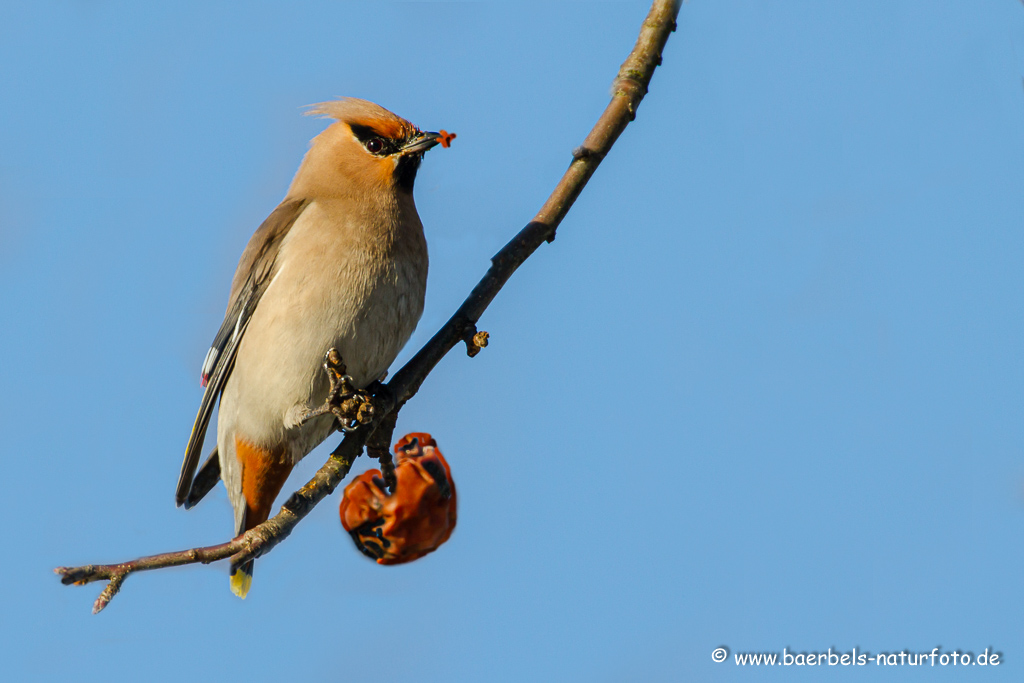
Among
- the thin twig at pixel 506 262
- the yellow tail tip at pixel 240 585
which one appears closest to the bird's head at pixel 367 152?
the thin twig at pixel 506 262

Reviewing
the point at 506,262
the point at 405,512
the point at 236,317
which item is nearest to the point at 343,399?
the point at 405,512

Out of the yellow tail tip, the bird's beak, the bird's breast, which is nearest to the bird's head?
→ the bird's beak

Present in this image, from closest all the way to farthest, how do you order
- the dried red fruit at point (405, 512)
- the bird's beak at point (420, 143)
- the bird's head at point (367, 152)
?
the dried red fruit at point (405, 512), the bird's beak at point (420, 143), the bird's head at point (367, 152)

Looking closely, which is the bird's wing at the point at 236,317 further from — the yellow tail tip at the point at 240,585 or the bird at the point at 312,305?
the yellow tail tip at the point at 240,585

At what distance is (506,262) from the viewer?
146 inches

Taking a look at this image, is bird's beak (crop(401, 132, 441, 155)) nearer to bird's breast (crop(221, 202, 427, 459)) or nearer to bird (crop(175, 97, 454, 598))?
bird (crop(175, 97, 454, 598))

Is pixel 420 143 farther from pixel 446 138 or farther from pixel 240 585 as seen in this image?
pixel 240 585

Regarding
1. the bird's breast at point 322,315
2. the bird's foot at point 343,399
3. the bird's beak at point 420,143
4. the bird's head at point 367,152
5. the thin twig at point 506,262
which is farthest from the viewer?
the bird's head at point 367,152

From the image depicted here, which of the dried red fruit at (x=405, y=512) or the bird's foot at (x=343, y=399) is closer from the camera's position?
the dried red fruit at (x=405, y=512)

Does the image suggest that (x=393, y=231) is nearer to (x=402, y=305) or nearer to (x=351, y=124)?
(x=402, y=305)

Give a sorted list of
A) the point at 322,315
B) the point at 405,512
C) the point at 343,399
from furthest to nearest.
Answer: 1. the point at 322,315
2. the point at 343,399
3. the point at 405,512

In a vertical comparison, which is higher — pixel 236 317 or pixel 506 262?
pixel 506 262

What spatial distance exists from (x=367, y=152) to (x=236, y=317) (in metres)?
0.93

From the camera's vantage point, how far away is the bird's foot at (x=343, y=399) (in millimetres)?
3345
